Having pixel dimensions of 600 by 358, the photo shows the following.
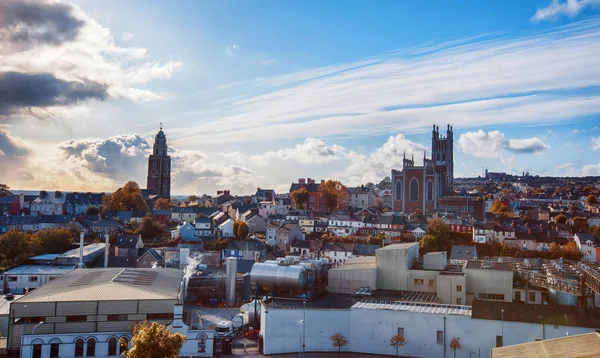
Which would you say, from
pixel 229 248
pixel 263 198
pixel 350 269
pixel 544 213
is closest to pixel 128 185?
pixel 263 198

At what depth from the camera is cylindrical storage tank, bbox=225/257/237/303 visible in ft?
123

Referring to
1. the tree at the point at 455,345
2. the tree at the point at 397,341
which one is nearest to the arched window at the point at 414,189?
the tree at the point at 397,341

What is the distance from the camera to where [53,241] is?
161 ft

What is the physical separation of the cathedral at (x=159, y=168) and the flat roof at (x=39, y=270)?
6446 cm

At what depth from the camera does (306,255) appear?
52.2m

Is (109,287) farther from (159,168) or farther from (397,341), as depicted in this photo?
(159,168)

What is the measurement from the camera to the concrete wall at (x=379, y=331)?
2495cm

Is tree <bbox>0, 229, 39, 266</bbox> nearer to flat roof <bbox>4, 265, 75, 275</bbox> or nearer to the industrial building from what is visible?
flat roof <bbox>4, 265, 75, 275</bbox>

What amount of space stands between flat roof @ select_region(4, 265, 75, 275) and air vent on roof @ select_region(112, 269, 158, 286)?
12.4 meters

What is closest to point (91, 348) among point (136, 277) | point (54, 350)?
point (54, 350)

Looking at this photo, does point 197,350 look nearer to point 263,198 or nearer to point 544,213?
Answer: point 544,213

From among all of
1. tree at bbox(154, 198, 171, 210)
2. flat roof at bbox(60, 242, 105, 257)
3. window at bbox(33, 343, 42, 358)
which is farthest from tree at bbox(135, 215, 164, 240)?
window at bbox(33, 343, 42, 358)

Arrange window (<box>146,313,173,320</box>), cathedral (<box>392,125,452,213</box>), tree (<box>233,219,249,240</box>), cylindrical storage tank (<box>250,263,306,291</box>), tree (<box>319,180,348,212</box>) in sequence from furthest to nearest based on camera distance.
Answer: tree (<box>319,180,348,212</box>), cathedral (<box>392,125,452,213</box>), tree (<box>233,219,249,240</box>), cylindrical storage tank (<box>250,263,306,291</box>), window (<box>146,313,173,320</box>)

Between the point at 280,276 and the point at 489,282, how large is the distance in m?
13.9
